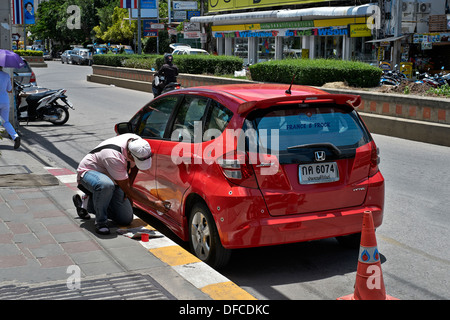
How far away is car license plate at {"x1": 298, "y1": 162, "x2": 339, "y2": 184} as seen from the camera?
511 centimetres

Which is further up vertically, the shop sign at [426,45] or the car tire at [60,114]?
the shop sign at [426,45]

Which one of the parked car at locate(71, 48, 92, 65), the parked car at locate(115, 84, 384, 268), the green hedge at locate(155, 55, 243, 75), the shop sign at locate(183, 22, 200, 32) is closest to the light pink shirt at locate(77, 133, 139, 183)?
the parked car at locate(115, 84, 384, 268)

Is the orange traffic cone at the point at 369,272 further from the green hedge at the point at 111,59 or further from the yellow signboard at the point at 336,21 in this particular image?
the yellow signboard at the point at 336,21

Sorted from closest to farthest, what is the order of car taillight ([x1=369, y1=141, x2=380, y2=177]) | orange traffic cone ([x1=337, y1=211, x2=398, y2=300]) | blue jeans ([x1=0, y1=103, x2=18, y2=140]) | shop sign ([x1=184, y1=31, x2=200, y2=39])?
1. orange traffic cone ([x1=337, y1=211, x2=398, y2=300])
2. car taillight ([x1=369, y1=141, x2=380, y2=177])
3. blue jeans ([x1=0, y1=103, x2=18, y2=140])
4. shop sign ([x1=184, y1=31, x2=200, y2=39])

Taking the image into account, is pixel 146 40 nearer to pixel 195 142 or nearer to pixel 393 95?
pixel 393 95

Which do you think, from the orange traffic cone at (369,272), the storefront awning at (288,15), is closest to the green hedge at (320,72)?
the orange traffic cone at (369,272)

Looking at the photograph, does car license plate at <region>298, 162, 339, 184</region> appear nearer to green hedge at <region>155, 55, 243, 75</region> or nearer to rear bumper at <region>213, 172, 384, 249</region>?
rear bumper at <region>213, 172, 384, 249</region>

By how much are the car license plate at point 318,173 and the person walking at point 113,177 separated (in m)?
1.55

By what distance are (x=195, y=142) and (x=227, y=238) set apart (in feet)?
3.46

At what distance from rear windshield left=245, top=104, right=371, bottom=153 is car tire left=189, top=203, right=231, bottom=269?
798 millimetres

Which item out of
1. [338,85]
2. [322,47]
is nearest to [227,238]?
[338,85]

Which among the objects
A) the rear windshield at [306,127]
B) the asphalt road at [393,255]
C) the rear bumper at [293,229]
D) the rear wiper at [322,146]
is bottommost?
the asphalt road at [393,255]

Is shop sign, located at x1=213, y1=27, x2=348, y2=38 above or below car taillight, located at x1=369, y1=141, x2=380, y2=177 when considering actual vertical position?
above

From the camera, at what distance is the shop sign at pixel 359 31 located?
3322cm
